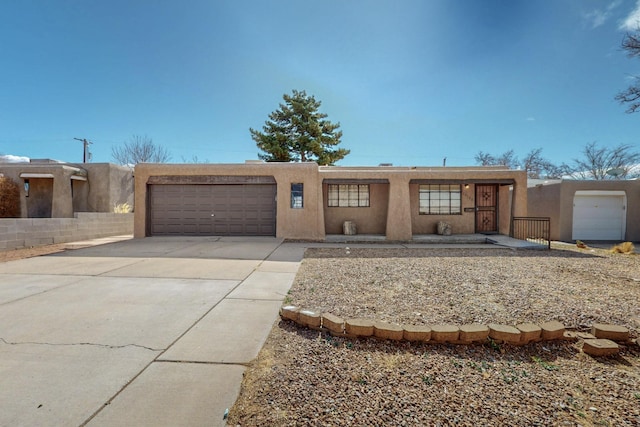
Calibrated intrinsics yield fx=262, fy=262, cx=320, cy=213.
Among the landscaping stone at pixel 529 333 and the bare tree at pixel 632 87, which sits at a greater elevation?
the bare tree at pixel 632 87

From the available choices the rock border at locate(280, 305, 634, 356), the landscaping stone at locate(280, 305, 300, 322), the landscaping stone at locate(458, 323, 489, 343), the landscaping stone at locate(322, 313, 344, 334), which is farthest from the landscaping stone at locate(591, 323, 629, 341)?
the landscaping stone at locate(280, 305, 300, 322)

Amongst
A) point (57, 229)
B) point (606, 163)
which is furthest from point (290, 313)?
point (606, 163)

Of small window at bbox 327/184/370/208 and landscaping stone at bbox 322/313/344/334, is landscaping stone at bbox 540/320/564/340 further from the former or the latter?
small window at bbox 327/184/370/208

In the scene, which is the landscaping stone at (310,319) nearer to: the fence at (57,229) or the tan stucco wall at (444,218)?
the tan stucco wall at (444,218)

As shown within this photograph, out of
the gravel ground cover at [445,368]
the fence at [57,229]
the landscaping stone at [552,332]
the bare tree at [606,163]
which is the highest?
the bare tree at [606,163]

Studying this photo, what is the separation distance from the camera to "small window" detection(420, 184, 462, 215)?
39.6ft

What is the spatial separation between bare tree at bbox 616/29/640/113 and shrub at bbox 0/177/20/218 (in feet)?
98.0

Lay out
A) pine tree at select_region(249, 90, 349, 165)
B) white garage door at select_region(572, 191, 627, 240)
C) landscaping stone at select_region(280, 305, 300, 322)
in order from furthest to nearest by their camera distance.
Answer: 1. pine tree at select_region(249, 90, 349, 165)
2. white garage door at select_region(572, 191, 627, 240)
3. landscaping stone at select_region(280, 305, 300, 322)

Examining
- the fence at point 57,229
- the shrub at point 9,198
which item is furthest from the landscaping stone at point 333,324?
the shrub at point 9,198

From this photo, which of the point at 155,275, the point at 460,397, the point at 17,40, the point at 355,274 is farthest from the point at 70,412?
the point at 17,40

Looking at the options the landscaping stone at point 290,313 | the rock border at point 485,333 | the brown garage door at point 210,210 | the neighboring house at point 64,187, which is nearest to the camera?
the rock border at point 485,333

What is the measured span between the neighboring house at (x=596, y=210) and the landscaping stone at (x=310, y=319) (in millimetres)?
15209

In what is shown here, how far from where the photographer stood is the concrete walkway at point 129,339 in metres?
1.85

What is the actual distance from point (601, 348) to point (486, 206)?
429 inches
